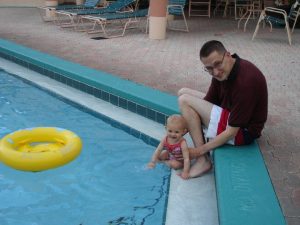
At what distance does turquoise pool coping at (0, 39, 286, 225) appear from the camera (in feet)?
7.50

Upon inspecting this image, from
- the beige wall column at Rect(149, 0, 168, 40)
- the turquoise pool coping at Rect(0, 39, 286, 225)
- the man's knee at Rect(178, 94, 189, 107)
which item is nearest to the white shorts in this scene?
the turquoise pool coping at Rect(0, 39, 286, 225)

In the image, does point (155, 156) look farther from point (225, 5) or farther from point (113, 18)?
point (225, 5)

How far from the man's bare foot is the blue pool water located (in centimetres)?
24

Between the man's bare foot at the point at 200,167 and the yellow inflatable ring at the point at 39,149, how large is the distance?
98 centimetres

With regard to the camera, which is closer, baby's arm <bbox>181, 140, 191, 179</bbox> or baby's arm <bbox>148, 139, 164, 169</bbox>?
baby's arm <bbox>181, 140, 191, 179</bbox>

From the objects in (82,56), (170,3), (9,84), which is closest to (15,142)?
(9,84)

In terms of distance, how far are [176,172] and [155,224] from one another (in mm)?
614

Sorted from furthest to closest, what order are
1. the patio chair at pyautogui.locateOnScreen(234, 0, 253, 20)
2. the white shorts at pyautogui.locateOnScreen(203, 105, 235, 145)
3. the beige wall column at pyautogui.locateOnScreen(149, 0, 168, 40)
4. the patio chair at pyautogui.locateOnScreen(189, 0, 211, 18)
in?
the patio chair at pyautogui.locateOnScreen(189, 0, 211, 18) → the patio chair at pyautogui.locateOnScreen(234, 0, 253, 20) → the beige wall column at pyautogui.locateOnScreen(149, 0, 168, 40) → the white shorts at pyautogui.locateOnScreen(203, 105, 235, 145)

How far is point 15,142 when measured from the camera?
3.51 metres

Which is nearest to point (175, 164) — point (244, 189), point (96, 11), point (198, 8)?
point (244, 189)

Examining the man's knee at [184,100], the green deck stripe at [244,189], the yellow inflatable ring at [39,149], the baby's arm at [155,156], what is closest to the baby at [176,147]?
the baby's arm at [155,156]

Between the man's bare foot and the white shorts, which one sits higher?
the white shorts

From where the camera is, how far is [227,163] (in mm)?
2855

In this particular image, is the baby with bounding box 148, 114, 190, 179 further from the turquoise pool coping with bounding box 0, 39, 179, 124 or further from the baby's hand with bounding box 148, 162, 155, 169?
the turquoise pool coping with bounding box 0, 39, 179, 124
